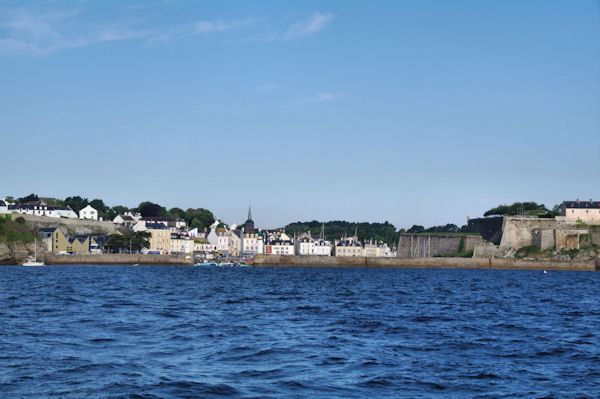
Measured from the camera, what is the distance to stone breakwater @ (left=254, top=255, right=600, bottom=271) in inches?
3125

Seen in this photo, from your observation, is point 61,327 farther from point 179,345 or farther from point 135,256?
point 135,256

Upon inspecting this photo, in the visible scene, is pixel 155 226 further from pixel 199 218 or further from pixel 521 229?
pixel 521 229

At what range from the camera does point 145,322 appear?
66.6 feet

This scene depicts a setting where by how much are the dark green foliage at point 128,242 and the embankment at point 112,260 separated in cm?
1198

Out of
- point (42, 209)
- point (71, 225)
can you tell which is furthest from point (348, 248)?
point (42, 209)

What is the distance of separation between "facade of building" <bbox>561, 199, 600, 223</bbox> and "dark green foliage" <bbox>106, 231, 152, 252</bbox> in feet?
191

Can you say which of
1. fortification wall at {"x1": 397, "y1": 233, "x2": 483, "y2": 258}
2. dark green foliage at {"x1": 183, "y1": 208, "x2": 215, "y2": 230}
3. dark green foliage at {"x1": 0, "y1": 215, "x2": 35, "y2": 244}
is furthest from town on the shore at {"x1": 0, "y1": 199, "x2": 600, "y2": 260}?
dark green foliage at {"x1": 183, "y1": 208, "x2": 215, "y2": 230}

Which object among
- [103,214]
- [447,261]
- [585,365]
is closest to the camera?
[585,365]

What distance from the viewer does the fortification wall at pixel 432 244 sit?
92.7 meters

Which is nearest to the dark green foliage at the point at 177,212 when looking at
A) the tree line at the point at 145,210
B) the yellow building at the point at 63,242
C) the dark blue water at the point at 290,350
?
the tree line at the point at 145,210

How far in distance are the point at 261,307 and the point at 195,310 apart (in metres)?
2.97

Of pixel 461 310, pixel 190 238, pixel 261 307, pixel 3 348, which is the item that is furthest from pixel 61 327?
pixel 190 238

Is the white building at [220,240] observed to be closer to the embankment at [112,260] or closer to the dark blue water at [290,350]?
the embankment at [112,260]

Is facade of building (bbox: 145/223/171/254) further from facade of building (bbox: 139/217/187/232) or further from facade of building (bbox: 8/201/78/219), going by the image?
facade of building (bbox: 8/201/78/219)
